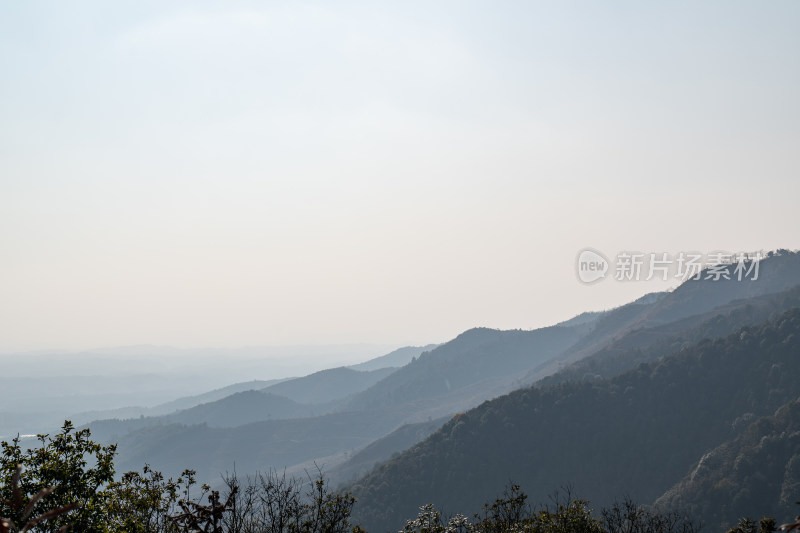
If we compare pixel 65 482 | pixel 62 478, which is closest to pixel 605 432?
pixel 65 482

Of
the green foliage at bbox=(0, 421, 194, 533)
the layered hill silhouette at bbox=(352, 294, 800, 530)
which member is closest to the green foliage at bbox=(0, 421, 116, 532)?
the green foliage at bbox=(0, 421, 194, 533)

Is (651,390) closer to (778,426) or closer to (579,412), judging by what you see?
(579,412)

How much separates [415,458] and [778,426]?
3680 inches

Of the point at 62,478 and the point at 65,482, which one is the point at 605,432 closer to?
the point at 65,482

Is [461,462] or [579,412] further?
[579,412]

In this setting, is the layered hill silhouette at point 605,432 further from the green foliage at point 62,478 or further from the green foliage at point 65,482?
the green foliage at point 62,478

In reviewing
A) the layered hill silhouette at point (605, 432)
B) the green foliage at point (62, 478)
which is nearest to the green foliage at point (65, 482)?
the green foliage at point (62, 478)

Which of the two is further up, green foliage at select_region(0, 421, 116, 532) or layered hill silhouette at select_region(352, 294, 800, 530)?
green foliage at select_region(0, 421, 116, 532)

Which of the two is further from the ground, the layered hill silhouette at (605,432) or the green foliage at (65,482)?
the green foliage at (65,482)

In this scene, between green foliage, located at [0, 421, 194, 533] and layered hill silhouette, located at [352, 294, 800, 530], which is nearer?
green foliage, located at [0, 421, 194, 533]

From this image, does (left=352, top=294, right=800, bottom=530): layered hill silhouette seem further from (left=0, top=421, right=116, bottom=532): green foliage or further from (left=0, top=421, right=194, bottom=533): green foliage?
(left=0, top=421, right=116, bottom=532): green foliage

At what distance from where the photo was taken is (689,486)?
130 metres

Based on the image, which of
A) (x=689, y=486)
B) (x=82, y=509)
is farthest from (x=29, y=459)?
(x=689, y=486)

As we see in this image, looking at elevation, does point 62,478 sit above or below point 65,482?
above
